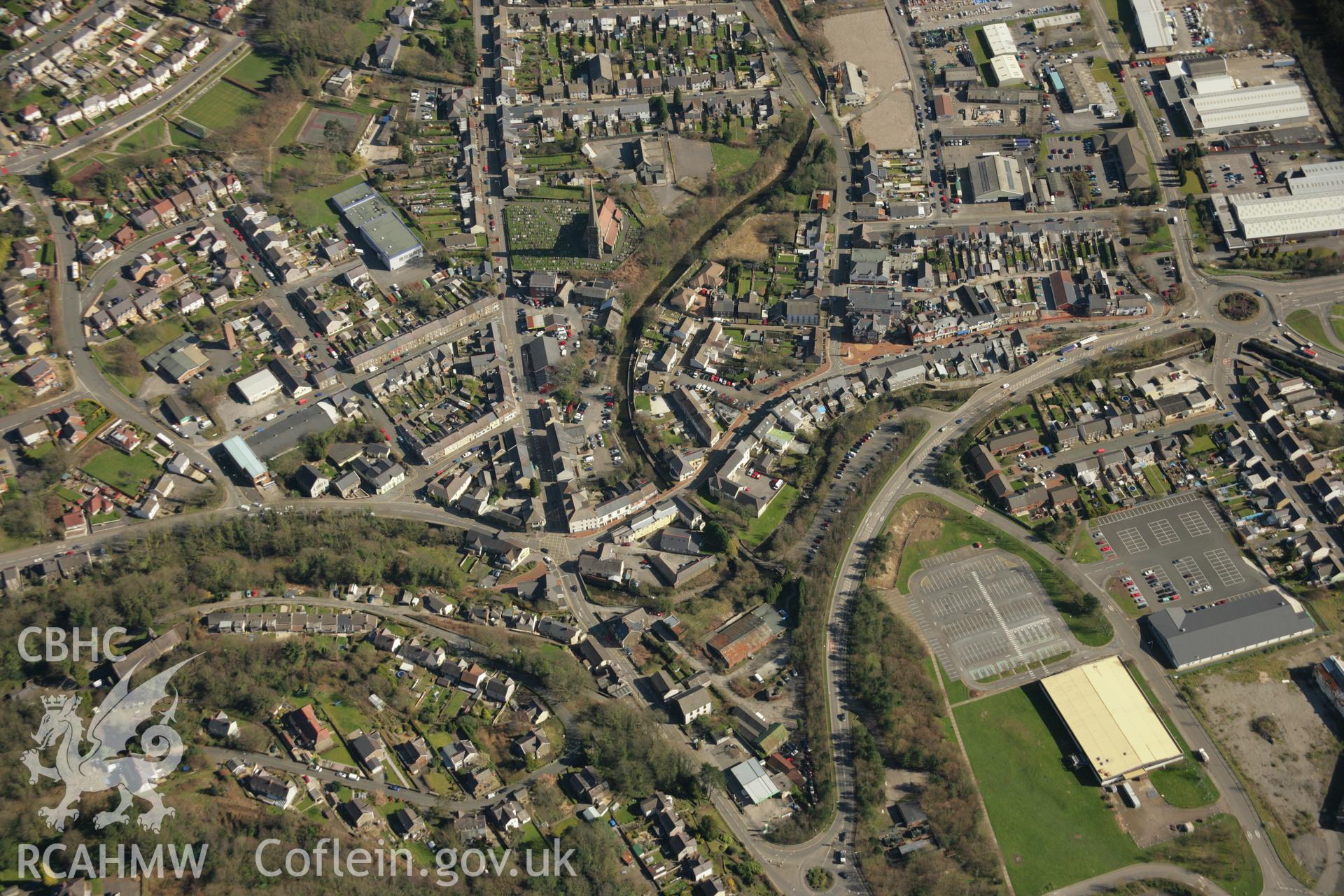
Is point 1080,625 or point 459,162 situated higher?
point 459,162

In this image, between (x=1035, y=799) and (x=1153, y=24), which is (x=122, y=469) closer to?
(x=1035, y=799)

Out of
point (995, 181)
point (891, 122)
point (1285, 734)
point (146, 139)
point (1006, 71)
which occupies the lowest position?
point (1285, 734)

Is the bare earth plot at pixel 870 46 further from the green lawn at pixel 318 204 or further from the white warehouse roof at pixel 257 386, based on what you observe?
the white warehouse roof at pixel 257 386

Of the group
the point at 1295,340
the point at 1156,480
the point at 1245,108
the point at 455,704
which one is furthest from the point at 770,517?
the point at 1245,108

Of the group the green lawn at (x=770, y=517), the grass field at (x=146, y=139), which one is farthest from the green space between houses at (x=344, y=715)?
the grass field at (x=146, y=139)

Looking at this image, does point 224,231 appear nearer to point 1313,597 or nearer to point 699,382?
point 699,382

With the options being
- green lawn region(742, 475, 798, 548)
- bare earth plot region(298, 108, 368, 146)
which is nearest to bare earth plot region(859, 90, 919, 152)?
green lawn region(742, 475, 798, 548)

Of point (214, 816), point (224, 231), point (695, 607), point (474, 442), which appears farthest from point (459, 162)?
point (214, 816)
